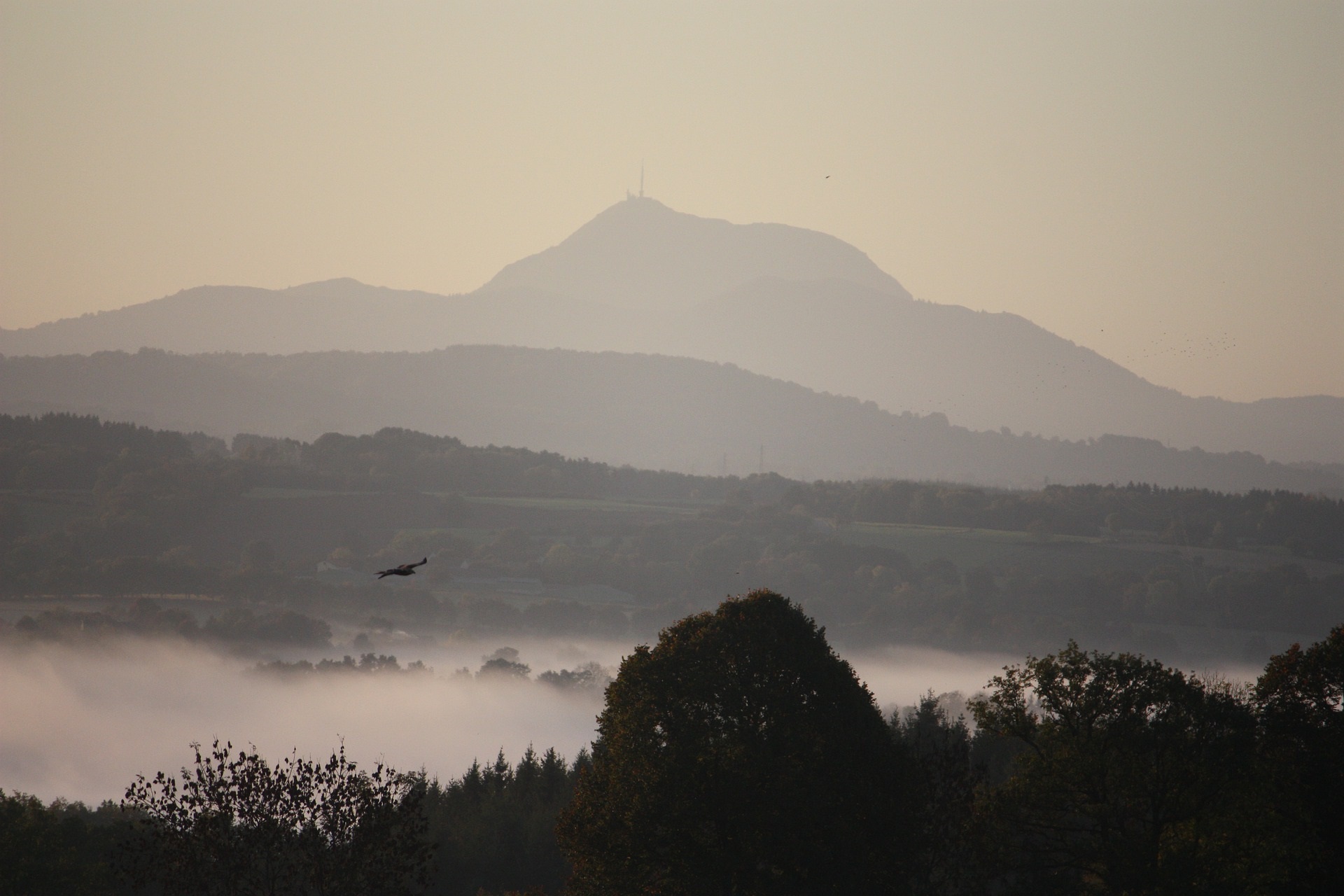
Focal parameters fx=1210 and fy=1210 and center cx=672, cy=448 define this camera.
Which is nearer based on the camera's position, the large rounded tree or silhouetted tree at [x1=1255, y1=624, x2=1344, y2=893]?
silhouetted tree at [x1=1255, y1=624, x2=1344, y2=893]

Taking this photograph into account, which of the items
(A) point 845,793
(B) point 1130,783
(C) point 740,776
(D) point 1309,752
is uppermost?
(D) point 1309,752

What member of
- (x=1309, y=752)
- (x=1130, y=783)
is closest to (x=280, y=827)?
(x=1130, y=783)

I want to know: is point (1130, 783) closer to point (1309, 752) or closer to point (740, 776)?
point (1309, 752)

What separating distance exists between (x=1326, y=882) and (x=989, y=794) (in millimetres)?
6465

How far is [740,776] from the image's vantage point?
28.7m

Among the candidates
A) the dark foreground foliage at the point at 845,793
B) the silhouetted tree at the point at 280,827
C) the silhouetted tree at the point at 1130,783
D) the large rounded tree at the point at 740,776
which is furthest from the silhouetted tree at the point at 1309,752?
the silhouetted tree at the point at 280,827

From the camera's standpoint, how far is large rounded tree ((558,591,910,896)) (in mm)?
27828

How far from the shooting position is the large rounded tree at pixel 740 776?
27.8 m

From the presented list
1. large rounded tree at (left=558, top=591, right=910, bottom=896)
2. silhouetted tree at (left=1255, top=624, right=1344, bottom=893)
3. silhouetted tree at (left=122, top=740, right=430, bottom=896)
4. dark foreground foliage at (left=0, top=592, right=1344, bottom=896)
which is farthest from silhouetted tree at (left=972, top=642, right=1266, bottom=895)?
silhouetted tree at (left=122, top=740, right=430, bottom=896)

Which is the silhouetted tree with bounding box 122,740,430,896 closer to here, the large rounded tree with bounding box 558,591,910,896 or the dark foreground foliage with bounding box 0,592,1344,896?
the dark foreground foliage with bounding box 0,592,1344,896

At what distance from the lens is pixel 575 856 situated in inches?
1132

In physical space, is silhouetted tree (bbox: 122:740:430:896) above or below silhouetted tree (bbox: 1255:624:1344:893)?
below

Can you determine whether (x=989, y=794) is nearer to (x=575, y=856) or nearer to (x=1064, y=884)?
(x=1064, y=884)

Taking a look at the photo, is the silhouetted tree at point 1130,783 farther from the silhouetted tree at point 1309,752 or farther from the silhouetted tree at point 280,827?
the silhouetted tree at point 280,827
